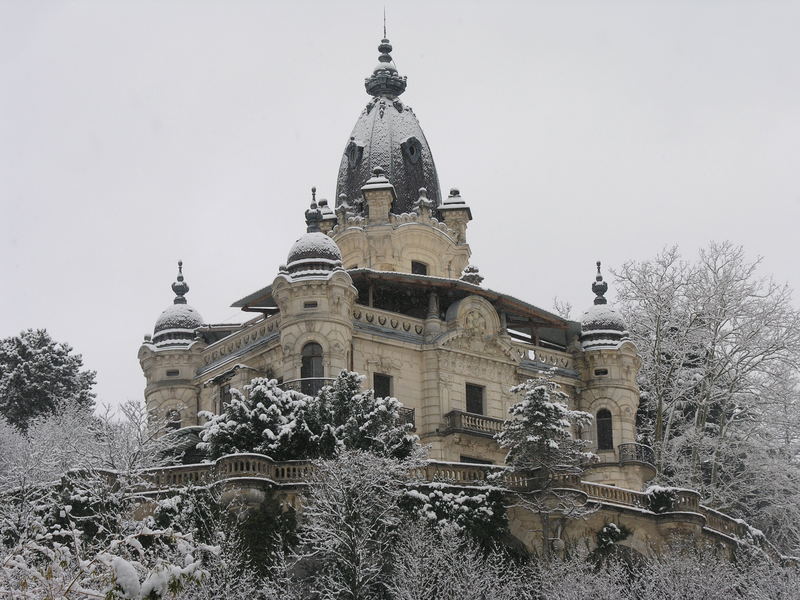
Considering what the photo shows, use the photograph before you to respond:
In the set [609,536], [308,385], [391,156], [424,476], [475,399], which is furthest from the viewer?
[391,156]

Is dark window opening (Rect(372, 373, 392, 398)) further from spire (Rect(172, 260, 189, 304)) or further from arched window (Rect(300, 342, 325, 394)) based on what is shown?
spire (Rect(172, 260, 189, 304))

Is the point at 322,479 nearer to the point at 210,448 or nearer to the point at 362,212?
the point at 210,448

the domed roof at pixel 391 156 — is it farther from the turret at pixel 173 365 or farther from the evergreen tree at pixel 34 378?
the evergreen tree at pixel 34 378

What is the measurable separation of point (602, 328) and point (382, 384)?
11.2 metres

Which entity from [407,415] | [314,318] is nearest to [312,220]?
[314,318]

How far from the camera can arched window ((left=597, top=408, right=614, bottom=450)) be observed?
57375 mm

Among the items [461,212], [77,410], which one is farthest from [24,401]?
[461,212]

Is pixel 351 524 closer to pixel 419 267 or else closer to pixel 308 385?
pixel 308 385

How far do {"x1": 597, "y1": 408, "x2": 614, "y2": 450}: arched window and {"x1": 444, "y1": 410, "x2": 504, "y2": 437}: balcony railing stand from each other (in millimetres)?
5898

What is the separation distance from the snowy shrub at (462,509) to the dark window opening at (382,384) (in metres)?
9.20

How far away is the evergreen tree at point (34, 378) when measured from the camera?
6662 cm

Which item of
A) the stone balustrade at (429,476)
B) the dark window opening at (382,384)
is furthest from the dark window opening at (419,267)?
the stone balustrade at (429,476)

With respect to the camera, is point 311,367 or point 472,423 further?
point 472,423

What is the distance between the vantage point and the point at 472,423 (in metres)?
53.0
